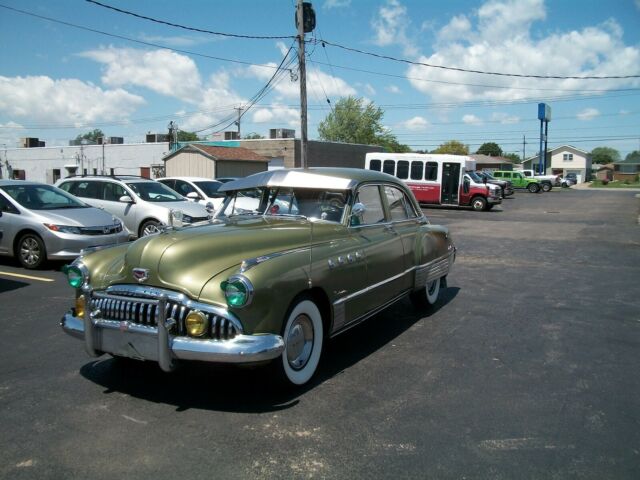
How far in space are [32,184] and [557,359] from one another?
9368 millimetres

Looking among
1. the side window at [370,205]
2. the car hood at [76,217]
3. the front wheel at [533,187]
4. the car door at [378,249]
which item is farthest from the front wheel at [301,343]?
the front wheel at [533,187]

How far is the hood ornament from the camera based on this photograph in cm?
388

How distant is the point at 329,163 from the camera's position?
4400 centimetres

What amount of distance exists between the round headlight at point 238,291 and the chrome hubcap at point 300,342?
2.02ft

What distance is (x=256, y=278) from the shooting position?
3701 mm

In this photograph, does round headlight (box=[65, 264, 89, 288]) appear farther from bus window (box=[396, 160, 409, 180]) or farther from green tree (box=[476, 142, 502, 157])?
green tree (box=[476, 142, 502, 157])

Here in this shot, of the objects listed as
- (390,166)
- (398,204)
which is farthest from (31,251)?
(390,166)

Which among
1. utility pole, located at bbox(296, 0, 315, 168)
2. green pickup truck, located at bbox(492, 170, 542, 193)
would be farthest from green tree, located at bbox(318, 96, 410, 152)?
utility pole, located at bbox(296, 0, 315, 168)

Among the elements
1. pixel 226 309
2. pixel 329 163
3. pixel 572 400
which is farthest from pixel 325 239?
pixel 329 163

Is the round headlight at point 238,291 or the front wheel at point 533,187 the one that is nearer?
the round headlight at point 238,291

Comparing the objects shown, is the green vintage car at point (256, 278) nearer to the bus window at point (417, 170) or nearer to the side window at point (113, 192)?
the side window at point (113, 192)

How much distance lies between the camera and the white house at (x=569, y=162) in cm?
9850

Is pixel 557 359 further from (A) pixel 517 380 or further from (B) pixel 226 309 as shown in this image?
(B) pixel 226 309

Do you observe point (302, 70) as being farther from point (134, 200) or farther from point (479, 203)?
point (479, 203)
